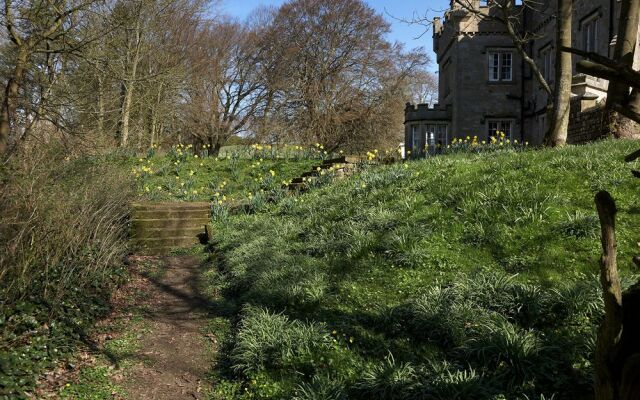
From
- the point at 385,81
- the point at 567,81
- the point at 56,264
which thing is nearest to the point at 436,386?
the point at 56,264

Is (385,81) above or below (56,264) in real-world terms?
above

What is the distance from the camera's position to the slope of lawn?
395 centimetres

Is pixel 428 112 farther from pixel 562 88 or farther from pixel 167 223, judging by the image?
pixel 167 223

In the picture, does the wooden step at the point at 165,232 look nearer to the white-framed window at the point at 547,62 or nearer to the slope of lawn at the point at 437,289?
the slope of lawn at the point at 437,289

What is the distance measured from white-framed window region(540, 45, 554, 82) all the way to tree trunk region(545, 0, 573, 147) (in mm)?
11814

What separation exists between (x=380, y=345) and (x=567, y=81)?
387 inches

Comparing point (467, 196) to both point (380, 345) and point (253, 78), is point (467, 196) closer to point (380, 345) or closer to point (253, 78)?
point (380, 345)

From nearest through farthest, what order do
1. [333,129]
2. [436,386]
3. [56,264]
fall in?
[436,386] → [56,264] → [333,129]

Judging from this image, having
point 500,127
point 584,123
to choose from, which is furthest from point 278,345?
point 500,127

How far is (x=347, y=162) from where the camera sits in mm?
14312

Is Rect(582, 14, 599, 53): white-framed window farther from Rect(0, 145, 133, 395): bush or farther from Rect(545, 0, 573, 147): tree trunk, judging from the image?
Rect(0, 145, 133, 395): bush

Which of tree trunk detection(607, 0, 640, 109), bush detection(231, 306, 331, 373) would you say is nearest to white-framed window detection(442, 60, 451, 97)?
tree trunk detection(607, 0, 640, 109)

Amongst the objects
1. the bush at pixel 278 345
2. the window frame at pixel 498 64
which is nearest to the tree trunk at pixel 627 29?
the bush at pixel 278 345

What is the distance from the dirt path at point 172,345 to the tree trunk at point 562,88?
8.89m
